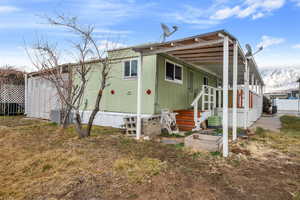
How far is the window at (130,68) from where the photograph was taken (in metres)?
6.57

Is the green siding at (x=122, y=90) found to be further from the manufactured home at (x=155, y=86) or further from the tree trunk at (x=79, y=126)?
the tree trunk at (x=79, y=126)

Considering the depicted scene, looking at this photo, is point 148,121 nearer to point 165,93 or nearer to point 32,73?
point 165,93

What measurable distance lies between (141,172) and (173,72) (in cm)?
502

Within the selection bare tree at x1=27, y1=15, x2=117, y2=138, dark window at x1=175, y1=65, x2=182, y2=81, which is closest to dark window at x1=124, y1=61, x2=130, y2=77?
bare tree at x1=27, y1=15, x2=117, y2=138

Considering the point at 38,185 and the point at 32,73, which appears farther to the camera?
the point at 32,73

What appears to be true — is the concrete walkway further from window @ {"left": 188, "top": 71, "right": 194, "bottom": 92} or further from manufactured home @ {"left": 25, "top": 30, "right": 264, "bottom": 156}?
window @ {"left": 188, "top": 71, "right": 194, "bottom": 92}

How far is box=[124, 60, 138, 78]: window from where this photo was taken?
21.5 feet

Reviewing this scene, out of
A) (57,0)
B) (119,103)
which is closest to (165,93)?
(119,103)

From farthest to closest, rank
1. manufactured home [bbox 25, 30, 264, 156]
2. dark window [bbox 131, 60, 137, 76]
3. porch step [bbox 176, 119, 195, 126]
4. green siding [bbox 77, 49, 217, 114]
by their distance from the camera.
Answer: porch step [bbox 176, 119, 195, 126] → dark window [bbox 131, 60, 137, 76] → green siding [bbox 77, 49, 217, 114] → manufactured home [bbox 25, 30, 264, 156]

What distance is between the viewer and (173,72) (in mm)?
7098

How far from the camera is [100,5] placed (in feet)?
22.2

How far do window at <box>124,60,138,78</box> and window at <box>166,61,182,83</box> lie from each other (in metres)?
1.31

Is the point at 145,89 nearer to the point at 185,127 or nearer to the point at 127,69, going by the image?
the point at 127,69

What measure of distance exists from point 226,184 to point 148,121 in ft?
11.2
